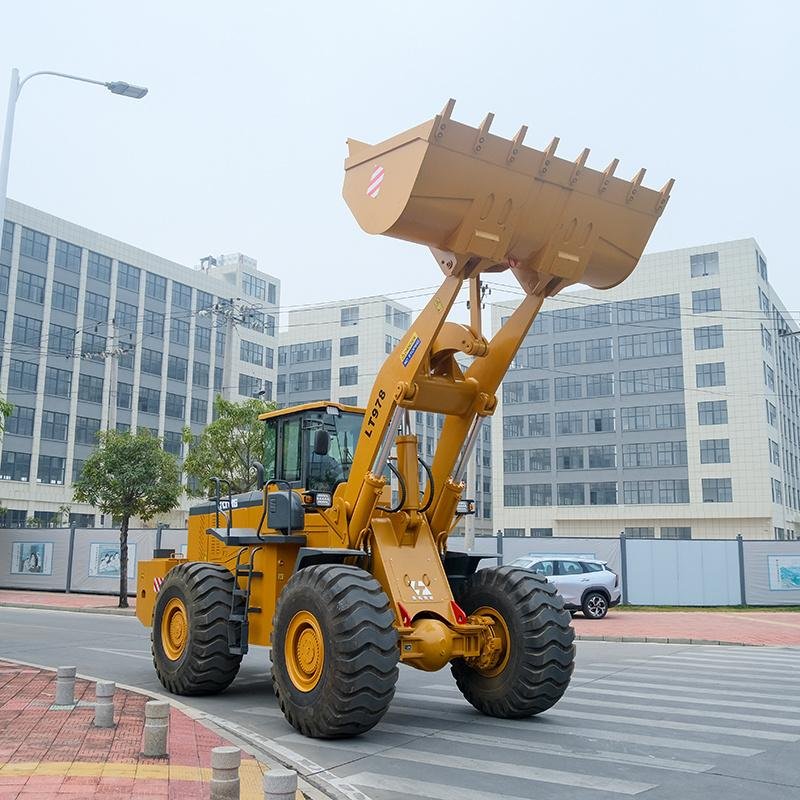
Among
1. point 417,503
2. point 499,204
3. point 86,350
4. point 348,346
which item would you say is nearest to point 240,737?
point 417,503

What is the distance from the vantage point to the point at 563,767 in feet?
23.0

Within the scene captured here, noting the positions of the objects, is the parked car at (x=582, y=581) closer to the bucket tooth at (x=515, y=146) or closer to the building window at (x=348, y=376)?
the bucket tooth at (x=515, y=146)

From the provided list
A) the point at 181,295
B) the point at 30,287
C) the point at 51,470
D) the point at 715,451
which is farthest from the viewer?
the point at 181,295

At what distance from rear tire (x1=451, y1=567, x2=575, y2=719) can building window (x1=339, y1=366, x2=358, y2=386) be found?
77.9 m

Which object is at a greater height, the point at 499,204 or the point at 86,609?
the point at 499,204

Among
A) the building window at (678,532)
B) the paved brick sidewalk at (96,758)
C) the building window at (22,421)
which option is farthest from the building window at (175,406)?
the paved brick sidewalk at (96,758)

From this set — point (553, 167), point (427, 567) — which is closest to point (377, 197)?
point (553, 167)

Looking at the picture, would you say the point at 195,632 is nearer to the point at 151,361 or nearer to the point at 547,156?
the point at 547,156

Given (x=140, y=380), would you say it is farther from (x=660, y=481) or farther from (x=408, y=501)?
(x=408, y=501)

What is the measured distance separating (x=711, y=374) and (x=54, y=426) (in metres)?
48.0

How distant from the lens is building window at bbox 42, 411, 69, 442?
6188 centimetres

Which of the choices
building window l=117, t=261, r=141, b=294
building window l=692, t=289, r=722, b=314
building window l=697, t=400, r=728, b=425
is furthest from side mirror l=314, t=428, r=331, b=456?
building window l=117, t=261, r=141, b=294

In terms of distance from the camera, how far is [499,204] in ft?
27.1

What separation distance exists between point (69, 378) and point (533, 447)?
3740 cm
